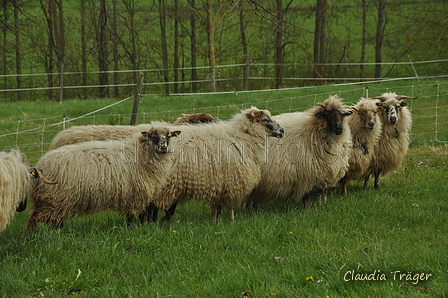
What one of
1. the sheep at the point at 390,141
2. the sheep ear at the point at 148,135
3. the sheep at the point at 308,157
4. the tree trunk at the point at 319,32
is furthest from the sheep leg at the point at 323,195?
the tree trunk at the point at 319,32

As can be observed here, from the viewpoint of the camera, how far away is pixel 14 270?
14.1ft

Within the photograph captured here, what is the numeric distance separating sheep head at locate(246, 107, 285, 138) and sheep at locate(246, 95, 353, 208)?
380 mm

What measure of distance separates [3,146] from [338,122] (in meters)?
8.46

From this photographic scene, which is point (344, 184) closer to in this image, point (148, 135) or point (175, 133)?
point (175, 133)

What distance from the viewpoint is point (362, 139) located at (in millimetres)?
7926

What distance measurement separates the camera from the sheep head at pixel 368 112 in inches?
302

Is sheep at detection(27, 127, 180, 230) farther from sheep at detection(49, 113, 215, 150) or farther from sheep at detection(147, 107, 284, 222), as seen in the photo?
sheep at detection(49, 113, 215, 150)

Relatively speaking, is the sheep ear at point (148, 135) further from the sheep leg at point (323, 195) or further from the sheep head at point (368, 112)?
the sheep head at point (368, 112)

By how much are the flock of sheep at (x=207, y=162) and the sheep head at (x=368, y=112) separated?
2cm

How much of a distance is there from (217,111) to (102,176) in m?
8.16

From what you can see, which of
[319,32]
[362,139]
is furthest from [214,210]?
[319,32]

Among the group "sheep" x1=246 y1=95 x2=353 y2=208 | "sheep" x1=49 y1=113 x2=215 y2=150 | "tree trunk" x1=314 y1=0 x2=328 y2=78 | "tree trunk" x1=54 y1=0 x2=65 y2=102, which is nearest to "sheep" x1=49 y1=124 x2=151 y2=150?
"sheep" x1=49 y1=113 x2=215 y2=150

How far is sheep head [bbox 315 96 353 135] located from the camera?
23.2 ft

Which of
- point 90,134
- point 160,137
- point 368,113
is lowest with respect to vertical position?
point 90,134
